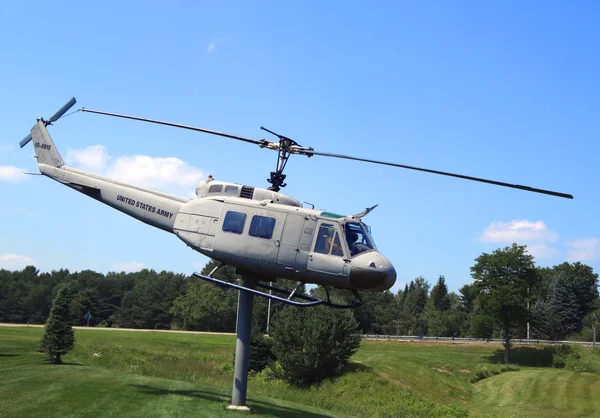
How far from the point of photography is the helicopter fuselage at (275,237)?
51.0ft

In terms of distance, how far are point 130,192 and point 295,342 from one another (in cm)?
2576

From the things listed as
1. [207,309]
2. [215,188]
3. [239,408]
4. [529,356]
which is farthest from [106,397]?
[207,309]

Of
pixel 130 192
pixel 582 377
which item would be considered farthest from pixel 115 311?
pixel 130 192

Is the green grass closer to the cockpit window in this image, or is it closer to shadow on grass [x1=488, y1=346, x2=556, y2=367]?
shadow on grass [x1=488, y1=346, x2=556, y2=367]

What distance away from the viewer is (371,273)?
49.9 ft

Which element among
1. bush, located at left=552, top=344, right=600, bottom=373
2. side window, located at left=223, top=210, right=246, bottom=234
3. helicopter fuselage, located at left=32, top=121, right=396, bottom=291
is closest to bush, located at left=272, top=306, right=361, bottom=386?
helicopter fuselage, located at left=32, top=121, right=396, bottom=291

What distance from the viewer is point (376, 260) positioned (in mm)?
15375

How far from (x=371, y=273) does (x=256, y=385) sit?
21.9 metres

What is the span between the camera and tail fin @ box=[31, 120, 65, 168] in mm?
21875

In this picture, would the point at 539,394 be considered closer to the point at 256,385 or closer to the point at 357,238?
the point at 256,385

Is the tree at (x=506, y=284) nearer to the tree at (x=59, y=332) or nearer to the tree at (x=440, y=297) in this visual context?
the tree at (x=59, y=332)

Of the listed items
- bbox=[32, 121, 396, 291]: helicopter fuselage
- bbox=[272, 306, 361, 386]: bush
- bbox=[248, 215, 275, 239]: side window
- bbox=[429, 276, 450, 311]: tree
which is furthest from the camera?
bbox=[429, 276, 450, 311]: tree

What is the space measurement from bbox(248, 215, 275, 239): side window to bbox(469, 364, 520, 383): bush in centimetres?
4166

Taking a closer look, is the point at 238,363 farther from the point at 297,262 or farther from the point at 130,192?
the point at 130,192
